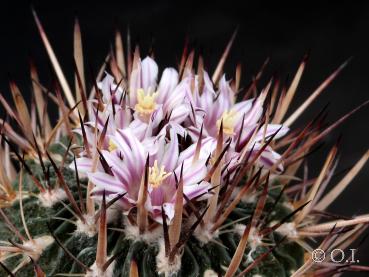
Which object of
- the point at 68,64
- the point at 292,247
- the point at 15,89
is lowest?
the point at 68,64

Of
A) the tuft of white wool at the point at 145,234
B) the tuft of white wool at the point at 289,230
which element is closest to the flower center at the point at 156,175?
the tuft of white wool at the point at 145,234

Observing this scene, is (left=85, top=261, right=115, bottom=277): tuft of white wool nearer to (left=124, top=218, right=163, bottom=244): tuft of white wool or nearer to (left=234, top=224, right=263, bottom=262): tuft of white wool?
(left=124, top=218, right=163, bottom=244): tuft of white wool

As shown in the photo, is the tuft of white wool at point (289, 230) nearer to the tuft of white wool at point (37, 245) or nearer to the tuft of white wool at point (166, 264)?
the tuft of white wool at point (166, 264)

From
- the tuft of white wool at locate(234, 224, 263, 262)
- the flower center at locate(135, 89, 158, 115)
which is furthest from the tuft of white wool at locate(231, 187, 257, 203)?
the flower center at locate(135, 89, 158, 115)

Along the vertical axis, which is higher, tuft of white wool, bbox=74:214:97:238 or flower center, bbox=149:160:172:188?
flower center, bbox=149:160:172:188

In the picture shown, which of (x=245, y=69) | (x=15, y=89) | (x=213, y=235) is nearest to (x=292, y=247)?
(x=213, y=235)

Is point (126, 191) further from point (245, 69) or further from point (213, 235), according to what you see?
point (245, 69)
